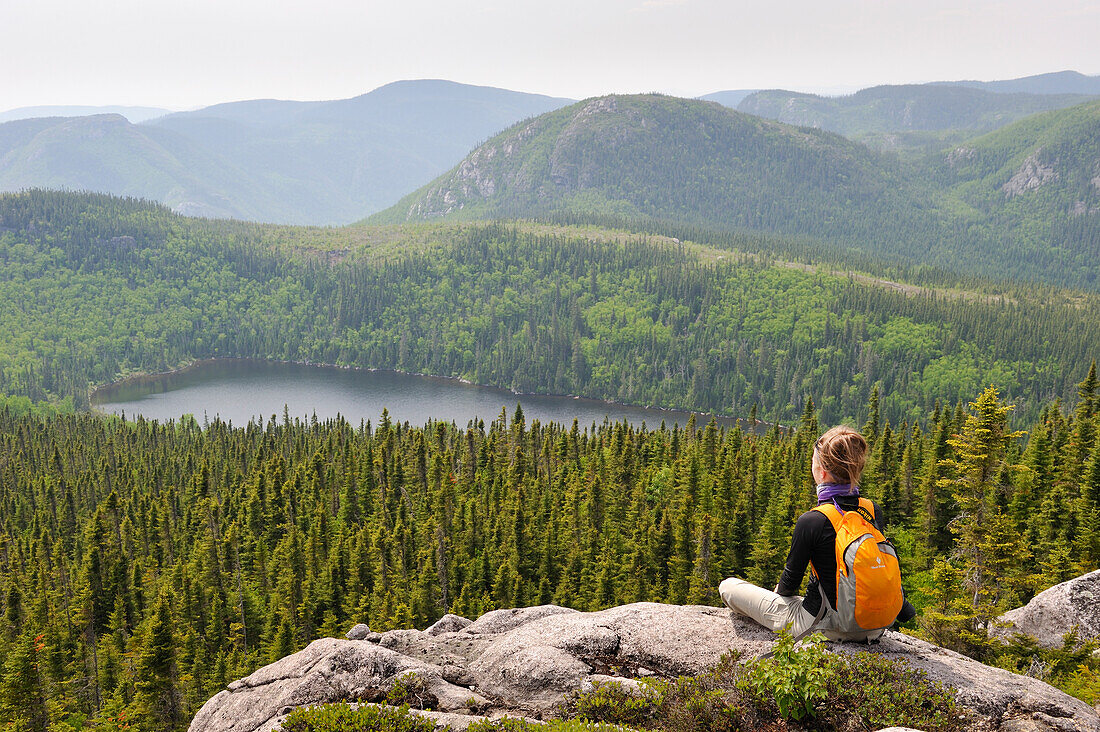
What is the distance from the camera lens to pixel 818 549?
47.0 ft

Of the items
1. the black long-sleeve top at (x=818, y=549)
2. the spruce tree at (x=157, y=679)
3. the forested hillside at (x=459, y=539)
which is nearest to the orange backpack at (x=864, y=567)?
the black long-sleeve top at (x=818, y=549)

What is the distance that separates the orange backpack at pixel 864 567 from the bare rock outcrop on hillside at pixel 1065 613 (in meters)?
18.9

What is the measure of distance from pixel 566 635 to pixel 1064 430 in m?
79.4

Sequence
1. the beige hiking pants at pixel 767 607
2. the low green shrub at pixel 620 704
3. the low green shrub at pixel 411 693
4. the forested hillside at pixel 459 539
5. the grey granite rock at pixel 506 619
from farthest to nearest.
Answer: the forested hillside at pixel 459 539 < the grey granite rock at pixel 506 619 < the low green shrub at pixel 411 693 < the beige hiking pants at pixel 767 607 < the low green shrub at pixel 620 704

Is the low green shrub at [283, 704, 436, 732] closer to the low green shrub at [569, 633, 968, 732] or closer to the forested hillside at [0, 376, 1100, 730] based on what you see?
the low green shrub at [569, 633, 968, 732]

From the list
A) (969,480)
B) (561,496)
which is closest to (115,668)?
(561,496)

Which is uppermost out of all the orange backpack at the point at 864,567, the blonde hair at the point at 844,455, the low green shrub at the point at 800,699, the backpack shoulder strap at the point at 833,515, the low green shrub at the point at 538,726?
the blonde hair at the point at 844,455

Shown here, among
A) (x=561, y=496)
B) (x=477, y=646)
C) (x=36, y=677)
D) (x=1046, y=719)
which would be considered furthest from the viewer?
(x=561, y=496)

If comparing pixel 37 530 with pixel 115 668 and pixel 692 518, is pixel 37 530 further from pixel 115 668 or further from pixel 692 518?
pixel 692 518

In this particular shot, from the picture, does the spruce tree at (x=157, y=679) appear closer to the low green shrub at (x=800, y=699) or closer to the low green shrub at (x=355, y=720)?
the low green shrub at (x=355, y=720)

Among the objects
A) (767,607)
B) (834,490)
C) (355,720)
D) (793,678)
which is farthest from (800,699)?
(355,720)

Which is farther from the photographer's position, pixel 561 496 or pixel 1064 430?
pixel 561 496

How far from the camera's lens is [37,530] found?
120500mm

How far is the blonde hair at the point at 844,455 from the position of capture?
13.9 metres
